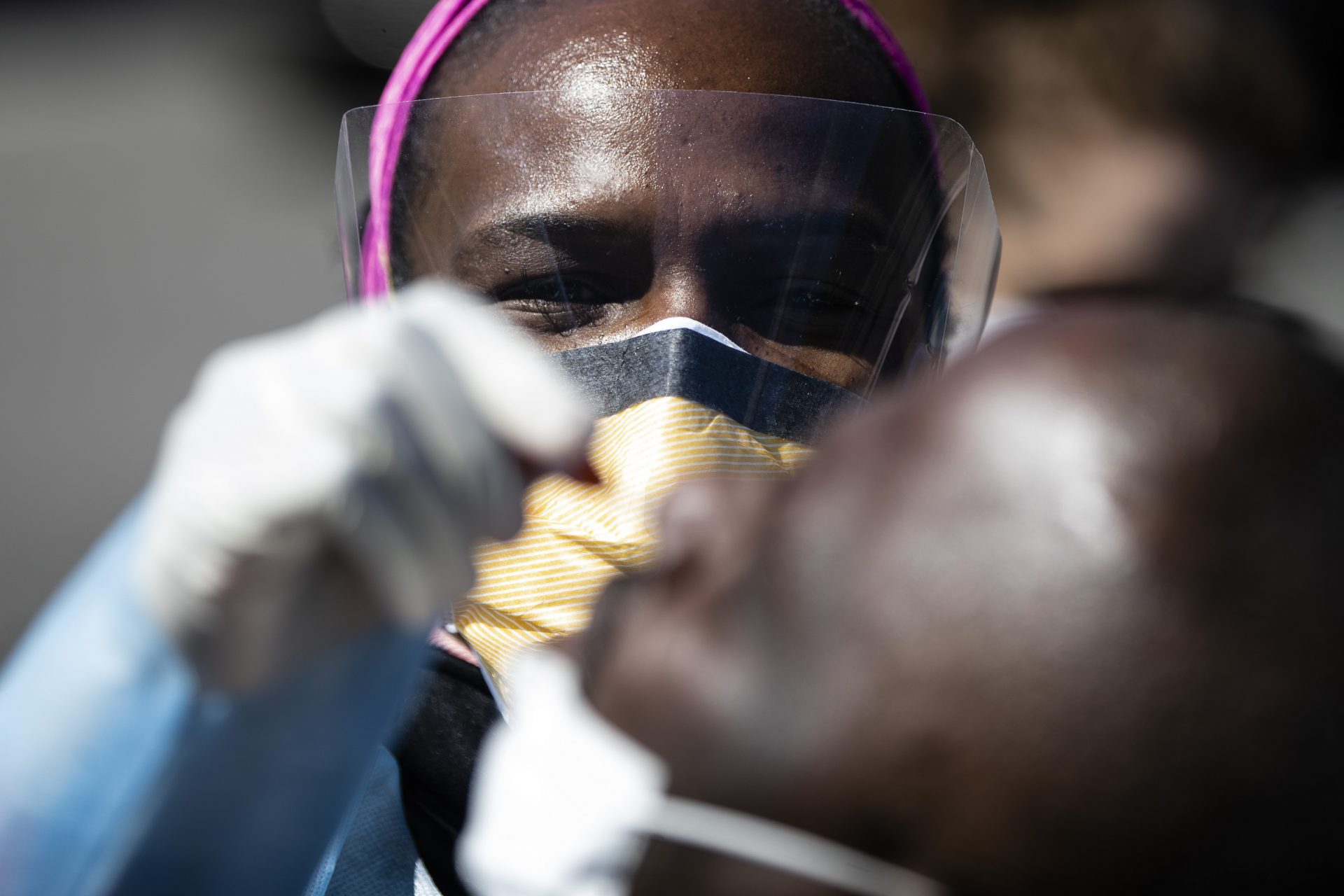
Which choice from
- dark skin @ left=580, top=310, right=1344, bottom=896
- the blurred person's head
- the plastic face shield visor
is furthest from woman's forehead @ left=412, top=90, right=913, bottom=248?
the blurred person's head

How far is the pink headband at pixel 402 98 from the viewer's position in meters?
1.82

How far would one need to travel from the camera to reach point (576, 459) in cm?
85

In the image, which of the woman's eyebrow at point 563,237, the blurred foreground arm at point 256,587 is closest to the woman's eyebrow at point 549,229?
the woman's eyebrow at point 563,237

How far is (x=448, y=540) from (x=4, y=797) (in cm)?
37

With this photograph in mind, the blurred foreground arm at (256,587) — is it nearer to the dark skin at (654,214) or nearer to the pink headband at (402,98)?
the dark skin at (654,214)

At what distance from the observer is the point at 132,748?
864 millimetres

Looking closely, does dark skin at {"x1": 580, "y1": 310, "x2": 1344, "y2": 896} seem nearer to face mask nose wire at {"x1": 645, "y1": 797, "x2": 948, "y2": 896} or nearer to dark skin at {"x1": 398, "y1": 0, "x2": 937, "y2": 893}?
face mask nose wire at {"x1": 645, "y1": 797, "x2": 948, "y2": 896}

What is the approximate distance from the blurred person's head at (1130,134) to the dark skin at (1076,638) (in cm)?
199

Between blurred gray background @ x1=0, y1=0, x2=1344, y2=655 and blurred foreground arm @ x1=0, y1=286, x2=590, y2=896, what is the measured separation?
414 centimetres

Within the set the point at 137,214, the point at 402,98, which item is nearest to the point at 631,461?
the point at 402,98

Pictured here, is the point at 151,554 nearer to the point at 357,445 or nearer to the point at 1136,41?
the point at 357,445

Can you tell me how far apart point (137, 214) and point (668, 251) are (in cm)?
495

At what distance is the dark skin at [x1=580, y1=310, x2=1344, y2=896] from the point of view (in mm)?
708

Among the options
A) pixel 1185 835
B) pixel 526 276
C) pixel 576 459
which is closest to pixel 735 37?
pixel 526 276
